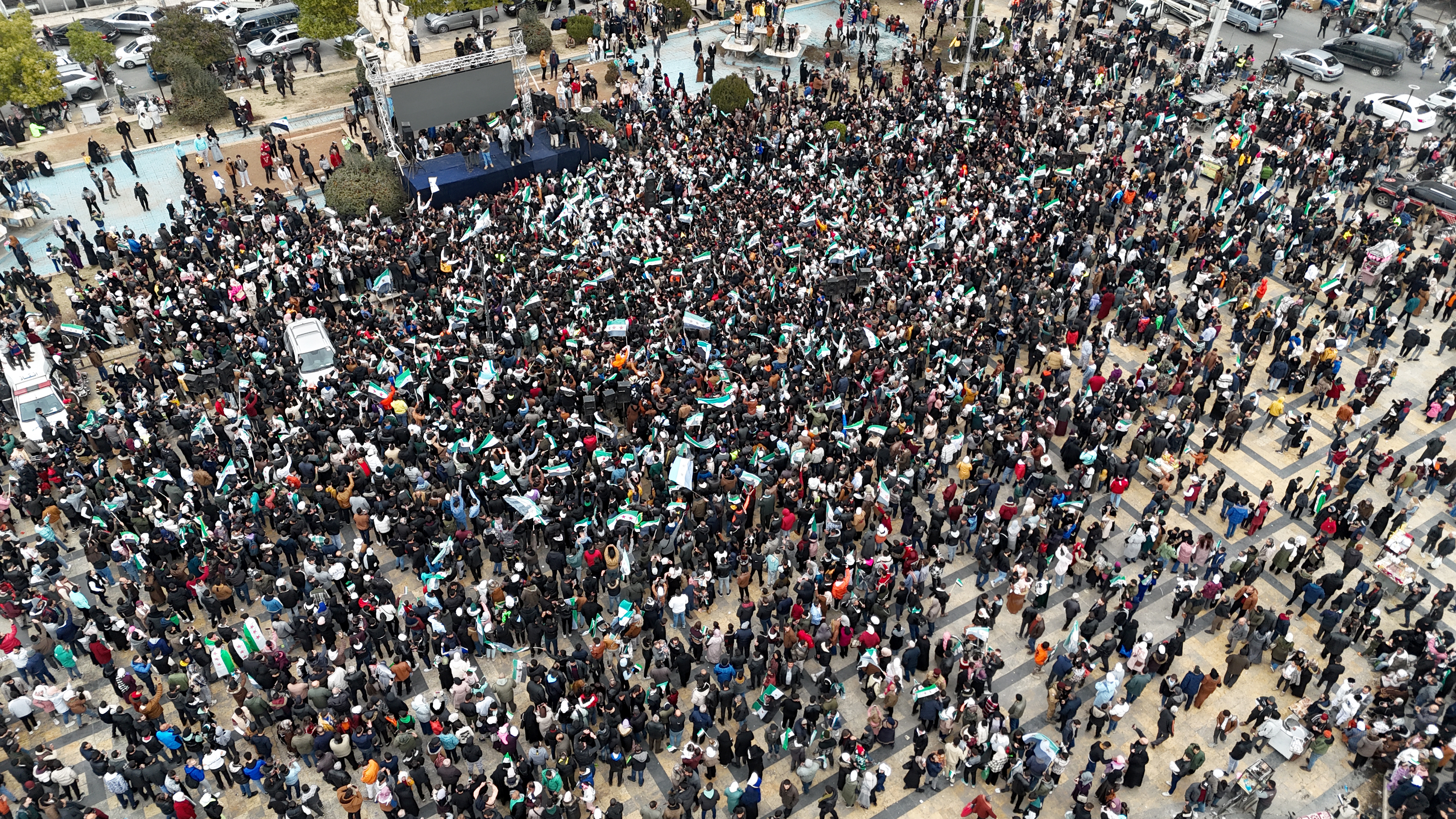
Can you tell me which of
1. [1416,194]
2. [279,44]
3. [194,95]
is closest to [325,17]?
[279,44]

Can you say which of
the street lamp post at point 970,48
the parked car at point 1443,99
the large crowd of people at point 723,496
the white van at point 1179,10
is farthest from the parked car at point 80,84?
the parked car at point 1443,99

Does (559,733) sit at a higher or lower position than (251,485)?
lower

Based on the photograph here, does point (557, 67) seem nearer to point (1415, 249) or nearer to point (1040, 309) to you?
point (1040, 309)

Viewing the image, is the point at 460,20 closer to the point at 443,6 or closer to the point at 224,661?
the point at 443,6

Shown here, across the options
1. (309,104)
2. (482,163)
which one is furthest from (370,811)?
(309,104)

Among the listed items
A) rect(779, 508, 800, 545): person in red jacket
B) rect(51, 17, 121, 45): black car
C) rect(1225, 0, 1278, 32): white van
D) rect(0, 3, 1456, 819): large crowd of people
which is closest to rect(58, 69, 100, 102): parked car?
rect(51, 17, 121, 45): black car
